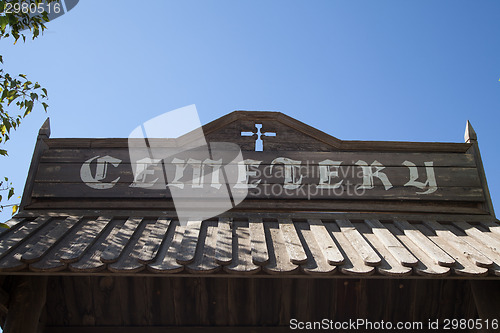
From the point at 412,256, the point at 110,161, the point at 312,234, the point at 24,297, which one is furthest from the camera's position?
the point at 110,161

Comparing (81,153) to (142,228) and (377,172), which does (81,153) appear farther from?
(377,172)

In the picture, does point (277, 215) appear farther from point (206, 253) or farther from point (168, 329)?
point (168, 329)

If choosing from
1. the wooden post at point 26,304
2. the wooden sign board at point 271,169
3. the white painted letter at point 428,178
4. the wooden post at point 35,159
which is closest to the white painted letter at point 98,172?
the wooden sign board at point 271,169

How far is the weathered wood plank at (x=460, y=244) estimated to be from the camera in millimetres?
3837

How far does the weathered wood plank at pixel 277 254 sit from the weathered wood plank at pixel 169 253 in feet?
2.66

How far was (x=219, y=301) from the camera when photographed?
16.4ft

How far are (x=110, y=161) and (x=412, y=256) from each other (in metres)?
3.74

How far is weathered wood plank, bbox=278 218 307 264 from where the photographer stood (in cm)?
381

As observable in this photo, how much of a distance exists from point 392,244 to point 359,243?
1.08 ft

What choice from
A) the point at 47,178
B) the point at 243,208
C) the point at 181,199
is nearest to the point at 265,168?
the point at 243,208

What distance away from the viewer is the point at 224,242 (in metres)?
4.18

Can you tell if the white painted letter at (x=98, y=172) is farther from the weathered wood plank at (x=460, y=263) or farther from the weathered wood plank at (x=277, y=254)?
the weathered wood plank at (x=460, y=263)

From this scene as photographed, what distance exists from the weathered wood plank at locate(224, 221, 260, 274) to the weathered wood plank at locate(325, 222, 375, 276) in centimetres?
81

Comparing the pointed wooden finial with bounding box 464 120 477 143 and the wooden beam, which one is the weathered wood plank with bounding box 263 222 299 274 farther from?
the pointed wooden finial with bounding box 464 120 477 143
